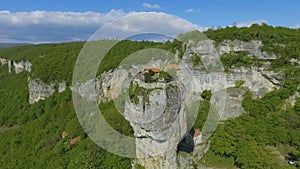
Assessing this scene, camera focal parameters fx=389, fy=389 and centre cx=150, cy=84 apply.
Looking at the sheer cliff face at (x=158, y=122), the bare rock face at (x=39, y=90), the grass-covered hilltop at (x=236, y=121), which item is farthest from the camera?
the bare rock face at (x=39, y=90)

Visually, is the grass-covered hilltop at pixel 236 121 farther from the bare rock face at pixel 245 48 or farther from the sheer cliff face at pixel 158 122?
the sheer cliff face at pixel 158 122

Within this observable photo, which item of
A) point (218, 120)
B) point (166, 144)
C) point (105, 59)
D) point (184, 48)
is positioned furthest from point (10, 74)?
point (166, 144)

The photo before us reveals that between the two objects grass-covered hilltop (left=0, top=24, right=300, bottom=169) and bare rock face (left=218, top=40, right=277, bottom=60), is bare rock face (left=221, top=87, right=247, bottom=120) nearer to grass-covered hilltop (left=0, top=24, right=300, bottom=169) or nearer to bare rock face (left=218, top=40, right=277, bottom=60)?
grass-covered hilltop (left=0, top=24, right=300, bottom=169)

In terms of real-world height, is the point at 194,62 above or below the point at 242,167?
above

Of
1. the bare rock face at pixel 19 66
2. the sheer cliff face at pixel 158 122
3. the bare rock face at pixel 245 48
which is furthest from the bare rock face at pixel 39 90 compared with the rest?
the sheer cliff face at pixel 158 122

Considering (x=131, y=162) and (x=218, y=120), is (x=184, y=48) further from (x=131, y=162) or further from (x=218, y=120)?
(x=131, y=162)
